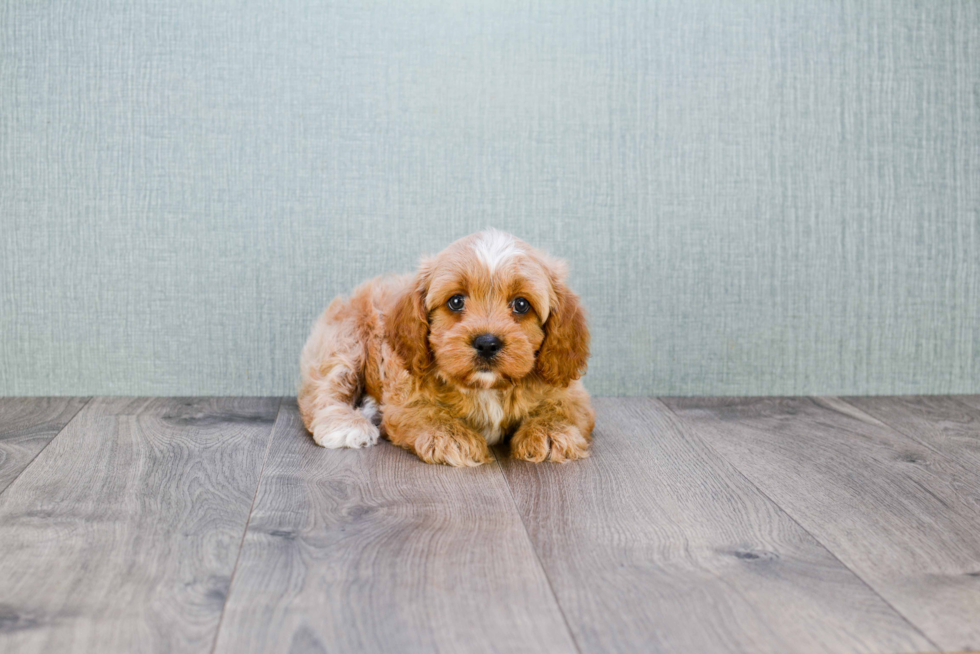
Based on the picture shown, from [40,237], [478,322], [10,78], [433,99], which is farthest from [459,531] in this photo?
[10,78]

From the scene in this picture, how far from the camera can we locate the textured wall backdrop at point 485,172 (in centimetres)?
292

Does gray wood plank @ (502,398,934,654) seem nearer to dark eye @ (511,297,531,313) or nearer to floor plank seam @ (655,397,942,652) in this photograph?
floor plank seam @ (655,397,942,652)

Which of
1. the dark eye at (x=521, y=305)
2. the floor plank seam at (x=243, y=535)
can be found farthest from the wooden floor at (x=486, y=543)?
the dark eye at (x=521, y=305)

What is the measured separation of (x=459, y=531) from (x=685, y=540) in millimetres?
462

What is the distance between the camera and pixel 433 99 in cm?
299

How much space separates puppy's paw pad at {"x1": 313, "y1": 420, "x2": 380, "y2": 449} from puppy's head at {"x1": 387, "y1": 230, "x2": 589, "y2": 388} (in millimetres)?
256

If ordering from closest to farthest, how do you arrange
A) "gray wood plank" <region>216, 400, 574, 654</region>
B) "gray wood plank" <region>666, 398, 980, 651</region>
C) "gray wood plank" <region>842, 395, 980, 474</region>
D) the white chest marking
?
"gray wood plank" <region>216, 400, 574, 654</region> < "gray wood plank" <region>666, 398, 980, 651</region> < the white chest marking < "gray wood plank" <region>842, 395, 980, 474</region>

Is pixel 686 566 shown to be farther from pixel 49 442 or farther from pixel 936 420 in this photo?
pixel 49 442

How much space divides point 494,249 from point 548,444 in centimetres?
55

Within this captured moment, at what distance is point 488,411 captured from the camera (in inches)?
94.8

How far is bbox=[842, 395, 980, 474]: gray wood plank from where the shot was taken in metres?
2.52

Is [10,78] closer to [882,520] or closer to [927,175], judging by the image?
[882,520]

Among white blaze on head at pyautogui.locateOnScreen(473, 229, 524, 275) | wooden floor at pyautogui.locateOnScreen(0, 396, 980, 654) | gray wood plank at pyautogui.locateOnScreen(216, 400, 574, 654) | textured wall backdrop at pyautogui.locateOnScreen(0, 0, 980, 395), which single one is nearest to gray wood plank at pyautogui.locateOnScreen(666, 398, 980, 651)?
wooden floor at pyautogui.locateOnScreen(0, 396, 980, 654)

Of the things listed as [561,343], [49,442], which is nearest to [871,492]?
[561,343]
